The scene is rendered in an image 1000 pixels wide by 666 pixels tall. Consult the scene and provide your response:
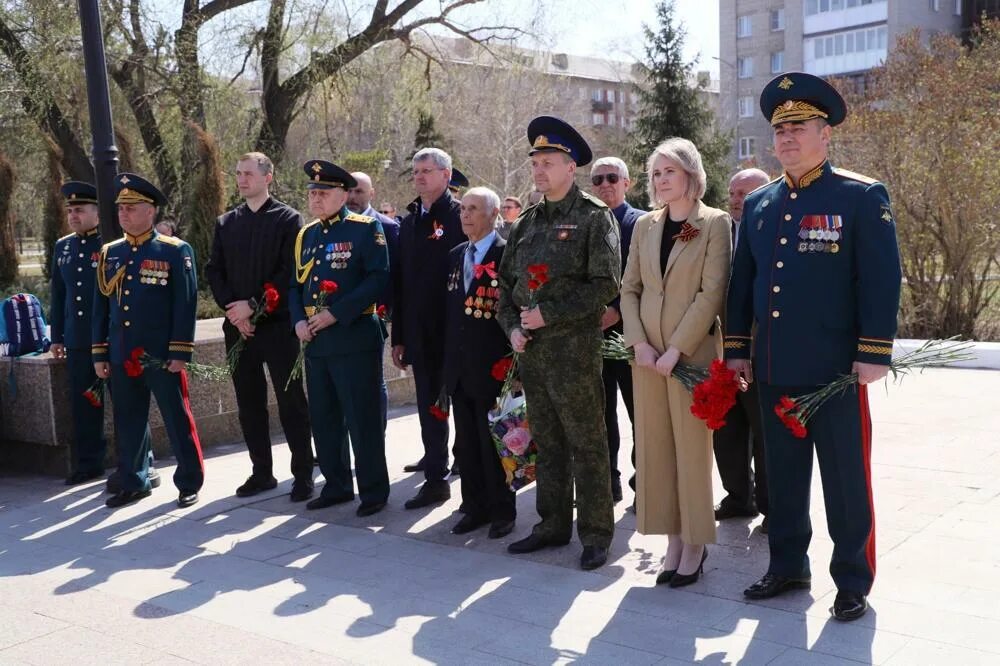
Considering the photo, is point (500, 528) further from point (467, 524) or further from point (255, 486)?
point (255, 486)

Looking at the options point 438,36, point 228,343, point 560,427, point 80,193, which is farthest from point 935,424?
point 438,36

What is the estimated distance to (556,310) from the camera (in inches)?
189

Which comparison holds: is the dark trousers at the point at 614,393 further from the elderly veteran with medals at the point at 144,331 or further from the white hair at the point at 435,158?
the elderly veteran with medals at the point at 144,331

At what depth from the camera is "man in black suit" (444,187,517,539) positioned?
5.46m

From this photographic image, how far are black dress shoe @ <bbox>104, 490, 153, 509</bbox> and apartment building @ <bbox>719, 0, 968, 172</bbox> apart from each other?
119 feet

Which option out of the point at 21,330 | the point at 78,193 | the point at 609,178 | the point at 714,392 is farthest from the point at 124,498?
the point at 714,392

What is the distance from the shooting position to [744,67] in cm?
5600

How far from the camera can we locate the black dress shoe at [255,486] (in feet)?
21.9

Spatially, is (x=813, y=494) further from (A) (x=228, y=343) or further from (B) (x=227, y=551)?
(A) (x=228, y=343)

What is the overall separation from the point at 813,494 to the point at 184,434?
3798 millimetres

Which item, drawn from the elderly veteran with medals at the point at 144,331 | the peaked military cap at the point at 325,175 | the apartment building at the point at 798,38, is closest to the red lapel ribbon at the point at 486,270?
the peaked military cap at the point at 325,175

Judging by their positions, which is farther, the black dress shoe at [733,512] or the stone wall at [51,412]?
the stone wall at [51,412]

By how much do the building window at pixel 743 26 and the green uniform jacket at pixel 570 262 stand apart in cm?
5392

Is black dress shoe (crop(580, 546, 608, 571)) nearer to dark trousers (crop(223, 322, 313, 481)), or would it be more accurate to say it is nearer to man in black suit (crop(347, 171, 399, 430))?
man in black suit (crop(347, 171, 399, 430))
